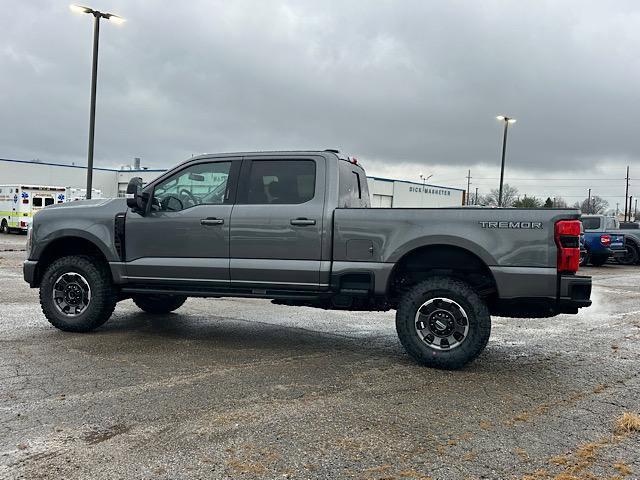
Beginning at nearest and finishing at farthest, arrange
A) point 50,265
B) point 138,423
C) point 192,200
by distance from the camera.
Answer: point 138,423 → point 192,200 → point 50,265

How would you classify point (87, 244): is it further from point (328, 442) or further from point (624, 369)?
point (624, 369)

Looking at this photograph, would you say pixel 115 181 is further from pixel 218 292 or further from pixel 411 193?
pixel 218 292

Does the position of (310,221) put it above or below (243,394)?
above

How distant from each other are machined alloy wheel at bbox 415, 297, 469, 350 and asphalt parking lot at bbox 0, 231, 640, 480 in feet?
0.98

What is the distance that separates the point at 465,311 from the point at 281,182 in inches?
91.7

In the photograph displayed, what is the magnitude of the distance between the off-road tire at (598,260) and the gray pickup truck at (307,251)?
1625 cm

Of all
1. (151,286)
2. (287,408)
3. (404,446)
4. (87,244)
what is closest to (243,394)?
(287,408)

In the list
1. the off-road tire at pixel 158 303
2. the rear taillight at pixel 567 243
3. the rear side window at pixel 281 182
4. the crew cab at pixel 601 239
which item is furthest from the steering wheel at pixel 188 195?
the crew cab at pixel 601 239

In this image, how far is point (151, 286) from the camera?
648 centimetres

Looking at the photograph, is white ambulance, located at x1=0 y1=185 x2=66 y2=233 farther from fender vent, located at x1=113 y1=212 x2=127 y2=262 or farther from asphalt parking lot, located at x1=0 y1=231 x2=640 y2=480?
fender vent, located at x1=113 y1=212 x2=127 y2=262

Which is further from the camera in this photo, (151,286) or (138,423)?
(151,286)

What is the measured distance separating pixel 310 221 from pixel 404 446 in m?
2.75

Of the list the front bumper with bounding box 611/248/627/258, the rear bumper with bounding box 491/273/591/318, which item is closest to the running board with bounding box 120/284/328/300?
the rear bumper with bounding box 491/273/591/318

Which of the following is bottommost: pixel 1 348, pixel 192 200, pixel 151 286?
pixel 1 348
